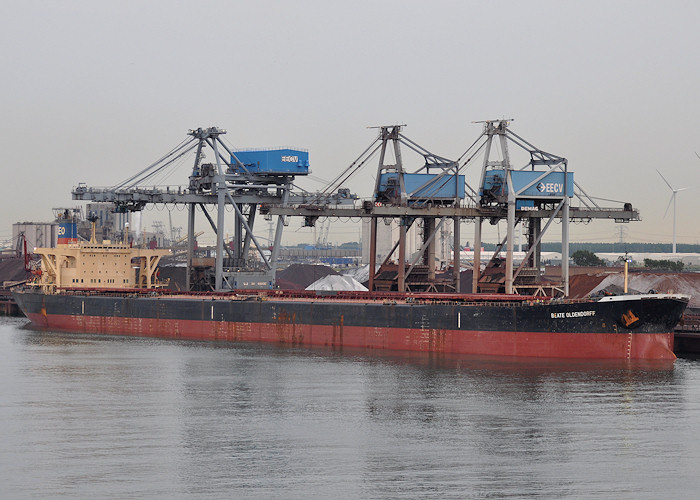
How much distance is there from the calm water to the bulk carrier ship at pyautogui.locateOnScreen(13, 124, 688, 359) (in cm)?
208

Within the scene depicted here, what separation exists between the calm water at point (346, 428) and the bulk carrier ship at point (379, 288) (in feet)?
6.81

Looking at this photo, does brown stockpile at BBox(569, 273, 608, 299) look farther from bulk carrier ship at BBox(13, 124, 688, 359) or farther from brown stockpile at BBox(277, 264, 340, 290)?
brown stockpile at BBox(277, 264, 340, 290)

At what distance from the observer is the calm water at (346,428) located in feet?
72.4

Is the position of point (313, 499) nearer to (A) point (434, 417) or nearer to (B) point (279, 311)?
(A) point (434, 417)

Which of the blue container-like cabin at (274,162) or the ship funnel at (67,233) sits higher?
the blue container-like cabin at (274,162)

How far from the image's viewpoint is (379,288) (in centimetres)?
5409

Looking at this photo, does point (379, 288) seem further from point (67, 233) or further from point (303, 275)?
point (303, 275)

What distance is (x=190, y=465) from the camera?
2342 cm

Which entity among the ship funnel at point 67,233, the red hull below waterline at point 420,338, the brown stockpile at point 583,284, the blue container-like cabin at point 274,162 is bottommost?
the red hull below waterline at point 420,338

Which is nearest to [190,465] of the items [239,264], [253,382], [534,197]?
[253,382]

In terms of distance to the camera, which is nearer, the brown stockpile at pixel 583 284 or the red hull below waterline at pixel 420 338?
the red hull below waterline at pixel 420 338

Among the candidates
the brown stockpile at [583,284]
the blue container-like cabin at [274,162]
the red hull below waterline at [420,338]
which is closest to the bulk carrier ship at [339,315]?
the red hull below waterline at [420,338]

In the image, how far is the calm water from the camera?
22062 millimetres

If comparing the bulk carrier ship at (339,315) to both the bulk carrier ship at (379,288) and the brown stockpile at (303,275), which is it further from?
the brown stockpile at (303,275)
